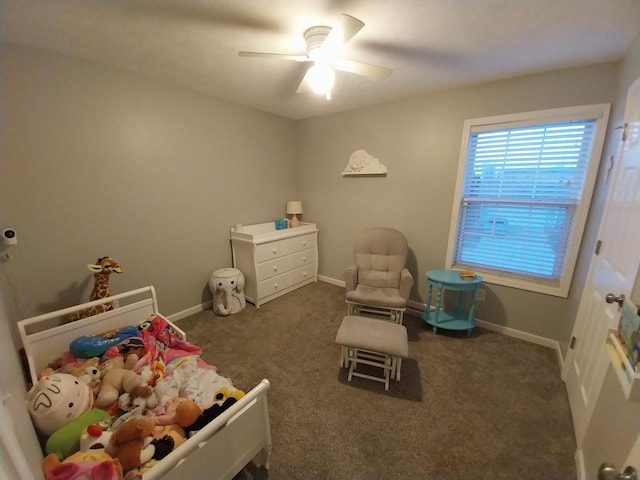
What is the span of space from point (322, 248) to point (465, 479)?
A: 9.36 feet

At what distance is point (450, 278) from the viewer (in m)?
2.45

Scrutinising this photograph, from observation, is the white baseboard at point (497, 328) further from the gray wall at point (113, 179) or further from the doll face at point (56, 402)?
the doll face at point (56, 402)

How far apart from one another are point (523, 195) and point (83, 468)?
3316mm

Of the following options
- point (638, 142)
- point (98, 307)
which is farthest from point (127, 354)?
point (638, 142)

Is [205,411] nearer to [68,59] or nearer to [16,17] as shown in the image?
[16,17]

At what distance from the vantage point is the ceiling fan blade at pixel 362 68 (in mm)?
1567

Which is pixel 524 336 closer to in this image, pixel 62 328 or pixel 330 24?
pixel 330 24

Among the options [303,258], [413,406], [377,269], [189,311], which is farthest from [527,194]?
[189,311]

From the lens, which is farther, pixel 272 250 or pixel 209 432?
pixel 272 250

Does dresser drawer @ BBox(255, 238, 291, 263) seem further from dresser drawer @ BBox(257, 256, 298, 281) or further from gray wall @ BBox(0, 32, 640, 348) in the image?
gray wall @ BBox(0, 32, 640, 348)

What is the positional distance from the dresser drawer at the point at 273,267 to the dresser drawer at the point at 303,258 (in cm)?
9

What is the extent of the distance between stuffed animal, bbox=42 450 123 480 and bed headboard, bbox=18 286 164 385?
78 centimetres

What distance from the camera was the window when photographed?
2.03m

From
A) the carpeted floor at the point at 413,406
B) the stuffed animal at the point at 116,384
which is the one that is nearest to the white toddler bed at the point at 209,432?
the carpeted floor at the point at 413,406
